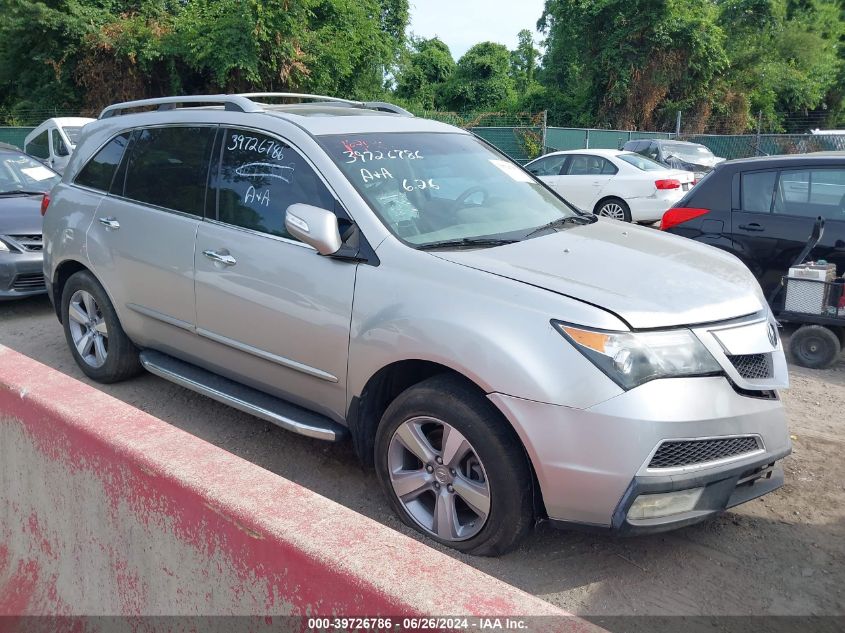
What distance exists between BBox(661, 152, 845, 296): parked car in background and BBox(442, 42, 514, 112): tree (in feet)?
100

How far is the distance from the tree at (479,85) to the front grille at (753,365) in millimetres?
34478

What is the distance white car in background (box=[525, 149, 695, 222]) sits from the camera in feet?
43.1

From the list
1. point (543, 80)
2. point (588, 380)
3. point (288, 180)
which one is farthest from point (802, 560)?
point (543, 80)

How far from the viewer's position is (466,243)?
3582 mm

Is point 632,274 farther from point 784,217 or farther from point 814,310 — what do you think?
point 784,217

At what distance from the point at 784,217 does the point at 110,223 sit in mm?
5311

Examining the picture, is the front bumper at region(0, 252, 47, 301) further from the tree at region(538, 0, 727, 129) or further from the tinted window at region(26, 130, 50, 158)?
the tree at region(538, 0, 727, 129)

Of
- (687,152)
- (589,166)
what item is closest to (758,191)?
(589,166)

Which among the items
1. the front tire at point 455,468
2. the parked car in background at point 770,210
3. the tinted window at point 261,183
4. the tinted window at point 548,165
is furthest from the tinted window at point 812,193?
the tinted window at point 548,165

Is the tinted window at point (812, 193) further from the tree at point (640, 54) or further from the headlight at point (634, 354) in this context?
the tree at point (640, 54)

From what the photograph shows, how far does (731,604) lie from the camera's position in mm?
2959

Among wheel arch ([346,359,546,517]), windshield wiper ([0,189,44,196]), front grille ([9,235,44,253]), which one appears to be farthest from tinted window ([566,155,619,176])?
wheel arch ([346,359,546,517])

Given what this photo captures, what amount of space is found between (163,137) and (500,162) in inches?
82.7

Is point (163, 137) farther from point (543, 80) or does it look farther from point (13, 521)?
point (543, 80)
